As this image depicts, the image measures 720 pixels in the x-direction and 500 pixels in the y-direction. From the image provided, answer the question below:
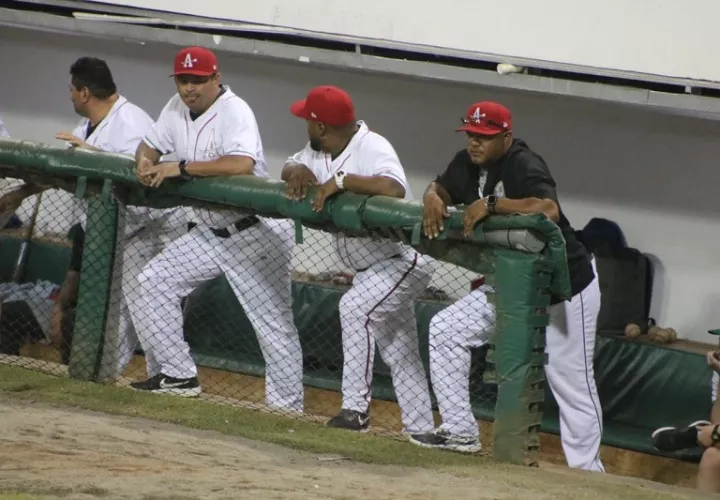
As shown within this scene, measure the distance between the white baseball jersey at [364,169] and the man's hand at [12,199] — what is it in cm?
133

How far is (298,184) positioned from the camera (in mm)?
4922

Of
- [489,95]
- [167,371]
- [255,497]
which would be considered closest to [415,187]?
[489,95]

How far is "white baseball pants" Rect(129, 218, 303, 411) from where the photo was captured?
5309mm

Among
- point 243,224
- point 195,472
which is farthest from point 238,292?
point 195,472

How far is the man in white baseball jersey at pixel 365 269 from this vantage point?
4938 millimetres

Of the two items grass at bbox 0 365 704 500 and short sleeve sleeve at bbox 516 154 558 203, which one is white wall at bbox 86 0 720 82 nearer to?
short sleeve sleeve at bbox 516 154 558 203

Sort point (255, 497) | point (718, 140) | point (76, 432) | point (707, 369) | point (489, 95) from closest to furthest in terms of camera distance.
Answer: point (255, 497), point (76, 432), point (707, 369), point (718, 140), point (489, 95)

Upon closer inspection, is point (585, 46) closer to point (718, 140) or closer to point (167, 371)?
point (718, 140)

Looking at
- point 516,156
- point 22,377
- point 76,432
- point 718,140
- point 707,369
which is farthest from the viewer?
point 718,140

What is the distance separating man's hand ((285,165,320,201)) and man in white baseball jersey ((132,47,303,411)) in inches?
13.6

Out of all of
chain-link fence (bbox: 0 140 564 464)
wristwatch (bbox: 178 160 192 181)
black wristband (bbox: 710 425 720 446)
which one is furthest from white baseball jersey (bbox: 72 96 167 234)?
black wristband (bbox: 710 425 720 446)

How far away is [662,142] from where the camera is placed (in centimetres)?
691

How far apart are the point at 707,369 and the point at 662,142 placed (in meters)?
1.31

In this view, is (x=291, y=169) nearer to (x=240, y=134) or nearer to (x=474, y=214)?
(x=240, y=134)
